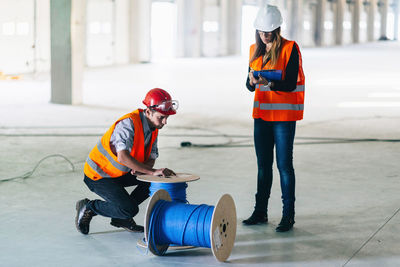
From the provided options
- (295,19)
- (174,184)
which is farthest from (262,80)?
(295,19)

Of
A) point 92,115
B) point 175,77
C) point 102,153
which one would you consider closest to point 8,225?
point 102,153

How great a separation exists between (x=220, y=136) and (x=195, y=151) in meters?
1.47

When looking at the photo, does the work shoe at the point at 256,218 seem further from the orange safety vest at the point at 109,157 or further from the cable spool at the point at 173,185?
the orange safety vest at the point at 109,157

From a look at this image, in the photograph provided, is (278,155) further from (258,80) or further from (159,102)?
(159,102)

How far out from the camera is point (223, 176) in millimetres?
7824

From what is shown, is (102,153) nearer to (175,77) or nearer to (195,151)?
(195,151)

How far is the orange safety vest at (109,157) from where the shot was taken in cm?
524

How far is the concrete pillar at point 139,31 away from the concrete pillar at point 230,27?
292 inches

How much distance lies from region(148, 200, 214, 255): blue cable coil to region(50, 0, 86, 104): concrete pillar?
10.2 meters

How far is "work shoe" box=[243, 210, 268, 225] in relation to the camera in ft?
19.2

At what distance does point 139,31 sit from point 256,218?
24.4m

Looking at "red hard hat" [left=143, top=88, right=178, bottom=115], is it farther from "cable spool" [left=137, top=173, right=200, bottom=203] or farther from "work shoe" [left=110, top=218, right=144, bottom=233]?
"work shoe" [left=110, top=218, right=144, bottom=233]

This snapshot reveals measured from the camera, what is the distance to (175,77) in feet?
71.4

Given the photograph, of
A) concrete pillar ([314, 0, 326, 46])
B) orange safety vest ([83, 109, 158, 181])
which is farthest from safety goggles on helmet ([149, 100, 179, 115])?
concrete pillar ([314, 0, 326, 46])
